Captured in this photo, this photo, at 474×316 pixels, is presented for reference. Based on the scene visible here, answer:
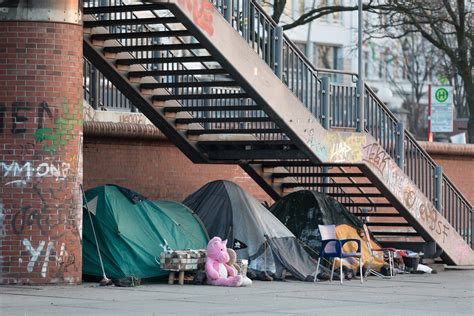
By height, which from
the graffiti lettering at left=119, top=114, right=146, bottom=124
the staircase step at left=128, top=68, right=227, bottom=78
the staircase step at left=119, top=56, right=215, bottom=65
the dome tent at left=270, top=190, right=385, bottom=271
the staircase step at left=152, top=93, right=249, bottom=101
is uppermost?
the staircase step at left=119, top=56, right=215, bottom=65

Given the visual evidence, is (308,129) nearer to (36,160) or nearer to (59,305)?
(36,160)

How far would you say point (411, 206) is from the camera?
73.5 feet

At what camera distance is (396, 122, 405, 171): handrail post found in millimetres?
22312

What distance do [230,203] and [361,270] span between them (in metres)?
2.43

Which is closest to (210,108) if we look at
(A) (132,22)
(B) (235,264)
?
(A) (132,22)

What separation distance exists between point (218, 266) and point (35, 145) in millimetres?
3248

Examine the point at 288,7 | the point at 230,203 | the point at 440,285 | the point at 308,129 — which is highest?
the point at 288,7

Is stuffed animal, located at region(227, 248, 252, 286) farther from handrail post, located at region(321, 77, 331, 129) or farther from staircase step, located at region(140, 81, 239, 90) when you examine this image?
handrail post, located at region(321, 77, 331, 129)

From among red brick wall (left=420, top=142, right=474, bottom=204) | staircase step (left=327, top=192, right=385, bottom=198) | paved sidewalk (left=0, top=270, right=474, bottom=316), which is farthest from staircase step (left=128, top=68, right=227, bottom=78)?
red brick wall (left=420, top=142, right=474, bottom=204)

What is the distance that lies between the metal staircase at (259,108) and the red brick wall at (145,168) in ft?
4.07

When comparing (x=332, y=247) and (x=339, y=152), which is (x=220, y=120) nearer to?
(x=339, y=152)

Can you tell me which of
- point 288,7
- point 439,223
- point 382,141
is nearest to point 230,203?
point 382,141

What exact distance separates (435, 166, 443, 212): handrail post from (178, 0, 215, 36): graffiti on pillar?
6913 millimetres

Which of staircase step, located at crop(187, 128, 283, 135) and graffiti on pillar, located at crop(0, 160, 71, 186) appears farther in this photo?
staircase step, located at crop(187, 128, 283, 135)
